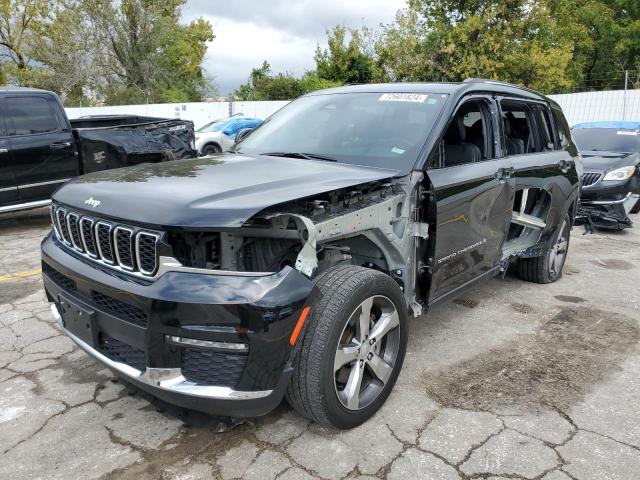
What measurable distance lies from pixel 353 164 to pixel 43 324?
2.76m

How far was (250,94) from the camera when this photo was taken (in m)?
32.5

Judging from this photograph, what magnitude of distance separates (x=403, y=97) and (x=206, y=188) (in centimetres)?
181

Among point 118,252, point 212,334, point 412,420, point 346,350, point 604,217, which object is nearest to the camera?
point 212,334

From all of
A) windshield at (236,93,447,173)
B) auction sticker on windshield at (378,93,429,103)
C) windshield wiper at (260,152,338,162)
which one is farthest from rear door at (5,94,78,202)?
auction sticker on windshield at (378,93,429,103)

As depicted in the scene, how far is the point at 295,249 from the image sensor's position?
2.60m

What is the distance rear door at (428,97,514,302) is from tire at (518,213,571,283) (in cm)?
118

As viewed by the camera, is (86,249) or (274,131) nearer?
(86,249)

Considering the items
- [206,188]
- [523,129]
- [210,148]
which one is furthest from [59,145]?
[210,148]

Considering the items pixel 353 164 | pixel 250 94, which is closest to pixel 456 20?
pixel 250 94

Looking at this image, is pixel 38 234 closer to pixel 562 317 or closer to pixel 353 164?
pixel 353 164

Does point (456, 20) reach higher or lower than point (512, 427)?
higher

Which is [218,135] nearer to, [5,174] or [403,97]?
[5,174]

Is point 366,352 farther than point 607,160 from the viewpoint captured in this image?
No

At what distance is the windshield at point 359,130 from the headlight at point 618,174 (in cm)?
585
